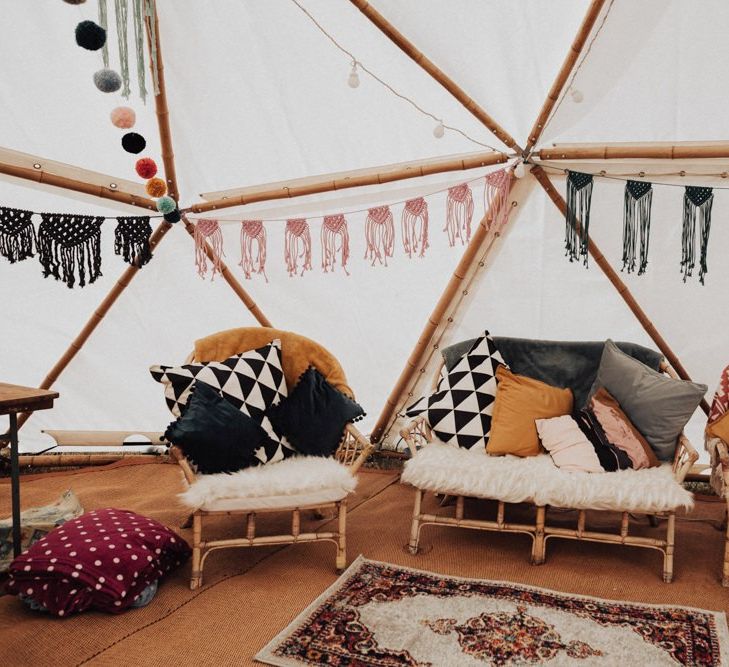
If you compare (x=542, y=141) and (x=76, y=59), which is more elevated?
(x=76, y=59)

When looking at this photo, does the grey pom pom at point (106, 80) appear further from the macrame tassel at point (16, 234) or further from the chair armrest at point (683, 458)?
the chair armrest at point (683, 458)

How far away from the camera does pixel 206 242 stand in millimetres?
4078

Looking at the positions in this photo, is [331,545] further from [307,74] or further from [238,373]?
[307,74]

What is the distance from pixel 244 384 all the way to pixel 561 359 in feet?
5.43

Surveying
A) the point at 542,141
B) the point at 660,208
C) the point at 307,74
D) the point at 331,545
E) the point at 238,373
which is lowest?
the point at 331,545

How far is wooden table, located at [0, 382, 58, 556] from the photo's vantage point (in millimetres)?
2457

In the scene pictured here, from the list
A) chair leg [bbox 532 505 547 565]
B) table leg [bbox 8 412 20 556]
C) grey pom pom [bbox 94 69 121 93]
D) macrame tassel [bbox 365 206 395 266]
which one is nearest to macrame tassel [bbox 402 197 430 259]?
macrame tassel [bbox 365 206 395 266]

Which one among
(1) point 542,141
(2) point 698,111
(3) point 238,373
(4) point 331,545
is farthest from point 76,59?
(2) point 698,111

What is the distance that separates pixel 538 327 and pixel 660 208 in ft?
3.02

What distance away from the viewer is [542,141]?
3.32 m

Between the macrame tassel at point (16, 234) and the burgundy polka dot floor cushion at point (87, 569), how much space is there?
5.60 feet

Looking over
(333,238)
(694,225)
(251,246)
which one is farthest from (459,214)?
(251,246)

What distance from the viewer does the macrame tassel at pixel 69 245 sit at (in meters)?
3.64

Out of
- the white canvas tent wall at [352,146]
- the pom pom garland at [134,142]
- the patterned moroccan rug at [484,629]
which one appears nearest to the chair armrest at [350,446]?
the patterned moroccan rug at [484,629]
